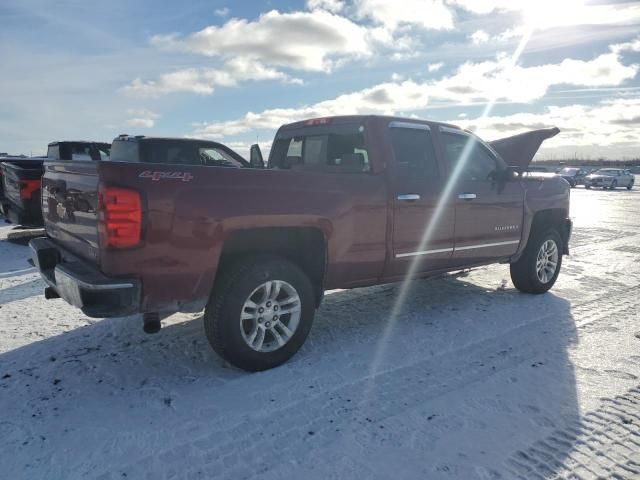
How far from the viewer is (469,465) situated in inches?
98.8

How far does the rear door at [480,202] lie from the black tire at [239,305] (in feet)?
6.81

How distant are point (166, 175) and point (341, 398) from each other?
6.06 feet

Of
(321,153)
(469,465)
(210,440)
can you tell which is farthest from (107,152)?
(469,465)

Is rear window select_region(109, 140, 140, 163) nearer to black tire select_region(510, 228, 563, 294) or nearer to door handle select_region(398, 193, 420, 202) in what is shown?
door handle select_region(398, 193, 420, 202)

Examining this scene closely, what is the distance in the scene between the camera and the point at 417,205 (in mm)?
4348

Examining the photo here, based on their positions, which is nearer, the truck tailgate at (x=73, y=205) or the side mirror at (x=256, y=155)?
the truck tailgate at (x=73, y=205)

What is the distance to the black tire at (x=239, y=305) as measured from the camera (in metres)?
3.35

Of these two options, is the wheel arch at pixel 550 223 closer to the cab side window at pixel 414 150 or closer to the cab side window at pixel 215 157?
the cab side window at pixel 414 150

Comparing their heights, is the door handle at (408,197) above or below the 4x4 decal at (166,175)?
below

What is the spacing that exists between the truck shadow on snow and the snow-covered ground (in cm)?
1

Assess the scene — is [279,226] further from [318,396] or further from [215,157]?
[215,157]

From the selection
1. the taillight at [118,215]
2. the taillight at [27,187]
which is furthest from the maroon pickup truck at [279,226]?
the taillight at [27,187]

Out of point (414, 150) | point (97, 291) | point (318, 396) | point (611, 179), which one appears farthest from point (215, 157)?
point (611, 179)

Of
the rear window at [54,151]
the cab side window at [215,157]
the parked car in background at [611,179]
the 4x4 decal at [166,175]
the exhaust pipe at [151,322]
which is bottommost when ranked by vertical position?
the parked car in background at [611,179]
